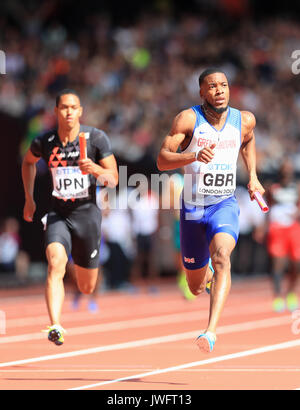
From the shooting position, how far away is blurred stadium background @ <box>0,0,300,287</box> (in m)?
19.2

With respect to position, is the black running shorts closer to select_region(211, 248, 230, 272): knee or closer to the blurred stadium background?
select_region(211, 248, 230, 272): knee

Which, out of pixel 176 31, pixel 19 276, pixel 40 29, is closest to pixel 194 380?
pixel 19 276

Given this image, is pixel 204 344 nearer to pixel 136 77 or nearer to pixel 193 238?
pixel 193 238

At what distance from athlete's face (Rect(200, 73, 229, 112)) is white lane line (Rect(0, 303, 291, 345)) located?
4.10m

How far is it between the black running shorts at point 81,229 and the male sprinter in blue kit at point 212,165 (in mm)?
1065

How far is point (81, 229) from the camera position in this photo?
8.55 metres

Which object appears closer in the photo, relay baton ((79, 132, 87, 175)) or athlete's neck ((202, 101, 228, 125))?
athlete's neck ((202, 101, 228, 125))

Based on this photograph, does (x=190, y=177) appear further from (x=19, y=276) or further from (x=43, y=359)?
(x=19, y=276)

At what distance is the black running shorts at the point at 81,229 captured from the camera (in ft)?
27.8

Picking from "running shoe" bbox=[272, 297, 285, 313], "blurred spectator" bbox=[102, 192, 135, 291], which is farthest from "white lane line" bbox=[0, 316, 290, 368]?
"blurred spectator" bbox=[102, 192, 135, 291]

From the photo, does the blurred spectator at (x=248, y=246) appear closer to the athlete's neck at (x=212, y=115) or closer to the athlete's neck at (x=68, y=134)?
the athlete's neck at (x=68, y=134)
